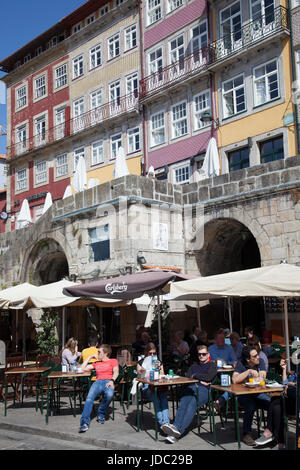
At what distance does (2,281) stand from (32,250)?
A: 2.29m

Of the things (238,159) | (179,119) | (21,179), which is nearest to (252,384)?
(238,159)

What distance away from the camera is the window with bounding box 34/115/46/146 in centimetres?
3010

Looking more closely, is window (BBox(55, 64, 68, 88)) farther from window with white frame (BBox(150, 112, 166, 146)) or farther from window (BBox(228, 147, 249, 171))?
window (BBox(228, 147, 249, 171))

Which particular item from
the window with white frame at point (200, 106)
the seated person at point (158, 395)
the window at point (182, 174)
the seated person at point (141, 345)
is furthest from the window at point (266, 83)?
the seated person at point (158, 395)

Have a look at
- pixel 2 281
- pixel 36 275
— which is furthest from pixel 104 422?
pixel 2 281

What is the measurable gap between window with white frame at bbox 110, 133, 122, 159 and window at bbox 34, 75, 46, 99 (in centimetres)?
782

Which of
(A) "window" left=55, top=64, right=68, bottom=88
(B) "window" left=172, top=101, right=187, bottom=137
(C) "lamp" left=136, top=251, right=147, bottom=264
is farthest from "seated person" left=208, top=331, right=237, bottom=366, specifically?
(A) "window" left=55, top=64, right=68, bottom=88

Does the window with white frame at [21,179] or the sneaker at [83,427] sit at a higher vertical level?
Result: the window with white frame at [21,179]

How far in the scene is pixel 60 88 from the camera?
96.0 feet

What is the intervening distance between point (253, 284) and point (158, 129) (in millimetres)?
16101

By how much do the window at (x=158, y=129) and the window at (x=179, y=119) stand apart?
0.72 metres

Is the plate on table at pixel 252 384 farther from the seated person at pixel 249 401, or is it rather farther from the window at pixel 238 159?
the window at pixel 238 159

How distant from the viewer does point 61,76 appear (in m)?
29.3

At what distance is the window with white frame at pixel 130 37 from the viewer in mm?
24672
